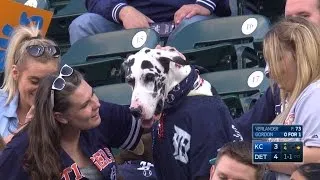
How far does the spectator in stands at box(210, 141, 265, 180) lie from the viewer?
3.35 m

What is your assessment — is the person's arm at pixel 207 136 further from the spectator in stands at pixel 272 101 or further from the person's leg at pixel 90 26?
the person's leg at pixel 90 26

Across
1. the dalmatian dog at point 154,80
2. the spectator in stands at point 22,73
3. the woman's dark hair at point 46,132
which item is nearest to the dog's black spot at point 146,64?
the dalmatian dog at point 154,80

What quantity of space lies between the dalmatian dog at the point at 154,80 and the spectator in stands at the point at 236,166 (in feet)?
1.58

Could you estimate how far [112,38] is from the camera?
5789 mm

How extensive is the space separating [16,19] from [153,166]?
201 cm

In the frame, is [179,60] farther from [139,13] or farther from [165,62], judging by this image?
[139,13]

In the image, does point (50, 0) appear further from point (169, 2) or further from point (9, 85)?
point (9, 85)

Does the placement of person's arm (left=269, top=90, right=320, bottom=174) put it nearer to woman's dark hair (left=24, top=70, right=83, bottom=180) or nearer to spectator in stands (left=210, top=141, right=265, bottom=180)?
spectator in stands (left=210, top=141, right=265, bottom=180)

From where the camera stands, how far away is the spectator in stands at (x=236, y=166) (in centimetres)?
335

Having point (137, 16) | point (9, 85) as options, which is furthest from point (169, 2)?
point (9, 85)

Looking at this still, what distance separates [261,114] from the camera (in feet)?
13.5

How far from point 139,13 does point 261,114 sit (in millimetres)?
1993

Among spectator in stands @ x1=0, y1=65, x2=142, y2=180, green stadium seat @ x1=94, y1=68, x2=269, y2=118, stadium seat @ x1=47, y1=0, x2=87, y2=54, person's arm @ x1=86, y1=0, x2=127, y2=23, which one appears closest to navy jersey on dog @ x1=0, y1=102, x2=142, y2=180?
spectator in stands @ x1=0, y1=65, x2=142, y2=180

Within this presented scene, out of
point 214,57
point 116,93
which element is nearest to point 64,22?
point 214,57
